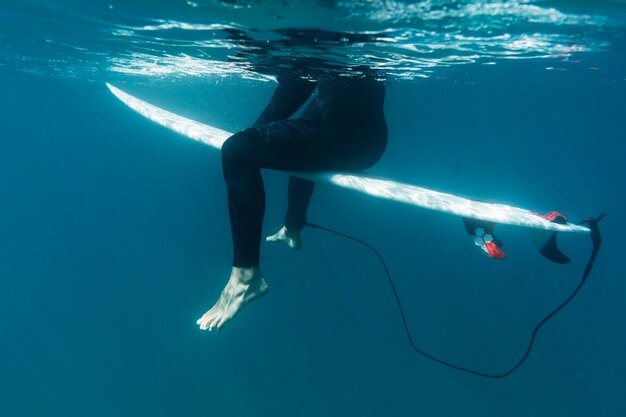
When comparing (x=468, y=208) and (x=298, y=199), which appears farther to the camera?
(x=298, y=199)

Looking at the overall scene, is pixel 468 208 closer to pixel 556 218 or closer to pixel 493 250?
pixel 493 250

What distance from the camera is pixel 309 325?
14.4 m

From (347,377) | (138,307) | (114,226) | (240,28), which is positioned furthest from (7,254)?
(240,28)

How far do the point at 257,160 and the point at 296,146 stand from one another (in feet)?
1.48

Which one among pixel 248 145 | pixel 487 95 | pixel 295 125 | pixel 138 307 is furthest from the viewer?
pixel 138 307

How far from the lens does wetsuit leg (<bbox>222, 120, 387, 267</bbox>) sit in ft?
9.93

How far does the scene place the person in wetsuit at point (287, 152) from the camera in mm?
3053

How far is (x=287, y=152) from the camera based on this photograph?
331cm

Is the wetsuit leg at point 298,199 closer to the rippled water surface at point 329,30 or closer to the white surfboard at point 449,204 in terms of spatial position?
the white surfboard at point 449,204

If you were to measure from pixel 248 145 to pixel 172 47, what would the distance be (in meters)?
6.17

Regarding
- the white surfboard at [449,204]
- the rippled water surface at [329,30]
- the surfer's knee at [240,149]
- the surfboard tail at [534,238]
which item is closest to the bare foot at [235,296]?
the surfer's knee at [240,149]

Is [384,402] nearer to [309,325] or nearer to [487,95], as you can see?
[309,325]

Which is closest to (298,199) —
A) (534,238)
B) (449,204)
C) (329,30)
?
(449,204)

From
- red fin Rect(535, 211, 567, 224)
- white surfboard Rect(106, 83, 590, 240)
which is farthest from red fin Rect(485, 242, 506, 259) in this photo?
red fin Rect(535, 211, 567, 224)
